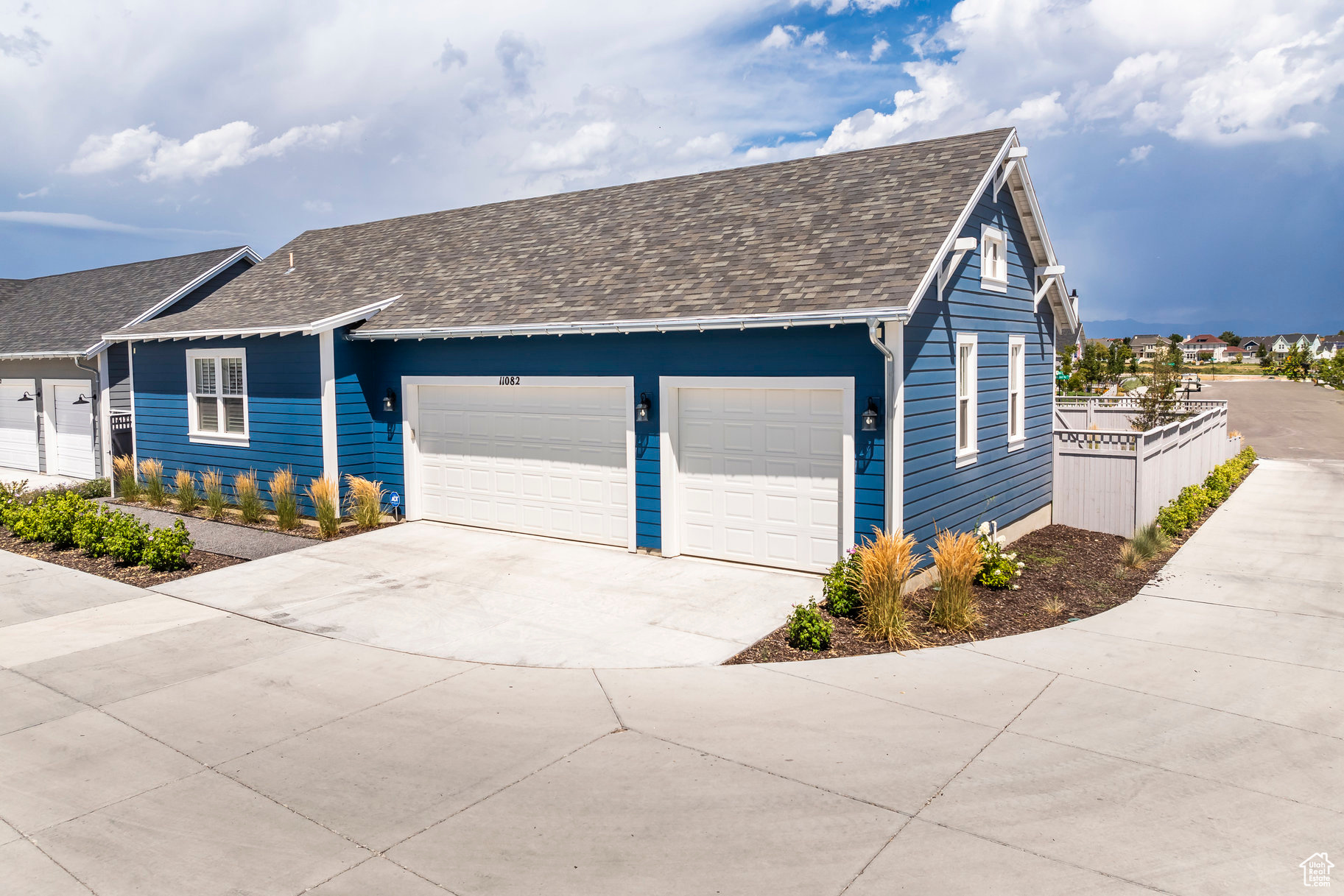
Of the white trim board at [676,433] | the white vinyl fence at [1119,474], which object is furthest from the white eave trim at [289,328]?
the white vinyl fence at [1119,474]

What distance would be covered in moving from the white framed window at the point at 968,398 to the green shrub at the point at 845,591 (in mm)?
3141

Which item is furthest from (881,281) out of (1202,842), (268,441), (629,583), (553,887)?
(268,441)

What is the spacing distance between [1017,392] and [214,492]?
12.8m

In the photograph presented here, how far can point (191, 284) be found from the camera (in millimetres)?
20016

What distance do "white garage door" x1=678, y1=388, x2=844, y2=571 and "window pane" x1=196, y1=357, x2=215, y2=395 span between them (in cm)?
918

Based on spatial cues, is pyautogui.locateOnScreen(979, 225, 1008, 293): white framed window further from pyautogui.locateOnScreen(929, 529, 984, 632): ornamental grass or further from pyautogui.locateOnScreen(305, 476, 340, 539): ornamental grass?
pyautogui.locateOnScreen(305, 476, 340, 539): ornamental grass

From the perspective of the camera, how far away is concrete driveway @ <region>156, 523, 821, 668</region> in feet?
25.9

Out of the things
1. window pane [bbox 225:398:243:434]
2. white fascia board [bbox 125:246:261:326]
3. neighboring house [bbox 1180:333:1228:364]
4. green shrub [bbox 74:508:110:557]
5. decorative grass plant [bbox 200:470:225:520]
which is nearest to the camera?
green shrub [bbox 74:508:110:557]

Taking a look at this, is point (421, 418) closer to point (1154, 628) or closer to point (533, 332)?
point (533, 332)

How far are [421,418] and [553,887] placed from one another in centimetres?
1022

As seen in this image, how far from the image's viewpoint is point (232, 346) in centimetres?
1469

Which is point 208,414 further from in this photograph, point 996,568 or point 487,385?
point 996,568

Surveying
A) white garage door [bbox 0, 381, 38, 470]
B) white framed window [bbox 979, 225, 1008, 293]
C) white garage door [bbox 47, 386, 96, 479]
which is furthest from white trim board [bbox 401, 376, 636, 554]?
white garage door [bbox 0, 381, 38, 470]

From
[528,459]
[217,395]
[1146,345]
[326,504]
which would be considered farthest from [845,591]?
[1146,345]
